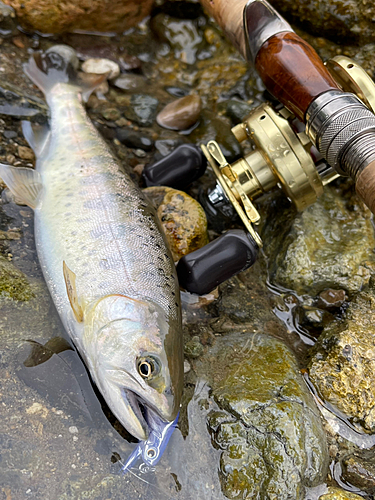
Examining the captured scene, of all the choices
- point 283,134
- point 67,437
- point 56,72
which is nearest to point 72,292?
point 67,437

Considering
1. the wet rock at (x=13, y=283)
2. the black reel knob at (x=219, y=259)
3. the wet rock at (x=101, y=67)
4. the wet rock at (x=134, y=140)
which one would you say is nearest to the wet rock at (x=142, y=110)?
the wet rock at (x=134, y=140)

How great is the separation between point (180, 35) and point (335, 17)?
162 cm

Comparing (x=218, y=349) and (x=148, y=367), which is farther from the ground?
(x=148, y=367)

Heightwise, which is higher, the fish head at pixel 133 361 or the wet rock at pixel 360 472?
the fish head at pixel 133 361

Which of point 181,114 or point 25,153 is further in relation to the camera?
point 181,114

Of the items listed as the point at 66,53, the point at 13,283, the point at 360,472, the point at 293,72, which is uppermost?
the point at 293,72

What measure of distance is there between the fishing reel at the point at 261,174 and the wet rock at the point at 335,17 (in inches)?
54.2

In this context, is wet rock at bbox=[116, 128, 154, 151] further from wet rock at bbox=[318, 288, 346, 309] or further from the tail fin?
wet rock at bbox=[318, 288, 346, 309]

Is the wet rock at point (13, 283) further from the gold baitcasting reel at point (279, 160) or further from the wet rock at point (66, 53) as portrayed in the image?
the wet rock at point (66, 53)

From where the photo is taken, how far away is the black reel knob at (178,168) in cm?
350

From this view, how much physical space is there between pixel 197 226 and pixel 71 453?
1.81 metres

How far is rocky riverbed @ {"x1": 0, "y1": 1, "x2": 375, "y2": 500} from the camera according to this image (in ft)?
8.36

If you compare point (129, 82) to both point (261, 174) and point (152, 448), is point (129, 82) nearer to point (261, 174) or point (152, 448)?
point (261, 174)

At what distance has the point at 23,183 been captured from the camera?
3291 millimetres
